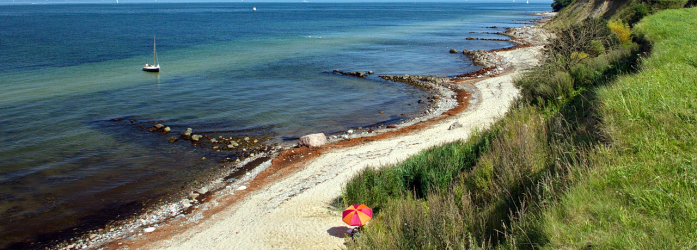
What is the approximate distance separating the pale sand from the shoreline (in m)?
0.03

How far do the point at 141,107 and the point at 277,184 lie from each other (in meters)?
13.9

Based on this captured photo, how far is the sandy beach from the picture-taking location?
10094 millimetres

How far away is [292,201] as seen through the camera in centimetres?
1230

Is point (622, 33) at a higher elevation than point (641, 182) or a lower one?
higher

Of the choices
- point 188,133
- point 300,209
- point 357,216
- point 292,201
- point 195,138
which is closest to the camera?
point 357,216

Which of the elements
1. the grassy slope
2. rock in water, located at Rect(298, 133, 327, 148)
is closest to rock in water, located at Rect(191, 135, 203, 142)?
rock in water, located at Rect(298, 133, 327, 148)

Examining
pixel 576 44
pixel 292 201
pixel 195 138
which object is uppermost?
pixel 576 44

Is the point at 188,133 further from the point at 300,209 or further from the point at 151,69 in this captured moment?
the point at 151,69

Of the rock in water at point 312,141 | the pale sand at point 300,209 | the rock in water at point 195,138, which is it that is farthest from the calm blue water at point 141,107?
the pale sand at point 300,209

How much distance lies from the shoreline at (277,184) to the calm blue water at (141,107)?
125 centimetres

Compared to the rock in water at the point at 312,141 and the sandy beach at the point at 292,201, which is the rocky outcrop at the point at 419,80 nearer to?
the sandy beach at the point at 292,201

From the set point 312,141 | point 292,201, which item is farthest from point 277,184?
point 312,141

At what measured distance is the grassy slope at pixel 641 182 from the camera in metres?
4.32

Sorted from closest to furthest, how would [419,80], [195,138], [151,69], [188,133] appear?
1. [195,138]
2. [188,133]
3. [419,80]
4. [151,69]
